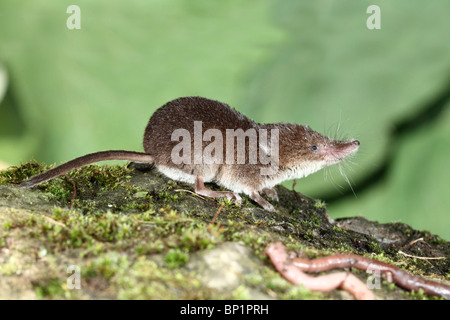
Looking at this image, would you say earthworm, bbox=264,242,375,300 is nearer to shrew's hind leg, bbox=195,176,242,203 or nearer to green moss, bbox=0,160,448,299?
green moss, bbox=0,160,448,299

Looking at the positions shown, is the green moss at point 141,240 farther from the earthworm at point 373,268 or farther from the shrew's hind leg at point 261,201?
the shrew's hind leg at point 261,201

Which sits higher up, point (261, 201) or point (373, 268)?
point (261, 201)

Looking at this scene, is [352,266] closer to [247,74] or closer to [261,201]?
[261,201]

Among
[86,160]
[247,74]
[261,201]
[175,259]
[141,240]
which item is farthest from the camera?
[247,74]

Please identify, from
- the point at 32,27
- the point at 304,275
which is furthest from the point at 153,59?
the point at 304,275

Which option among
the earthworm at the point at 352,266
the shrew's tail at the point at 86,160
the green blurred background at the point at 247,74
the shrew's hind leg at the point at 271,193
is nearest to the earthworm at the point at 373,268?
the earthworm at the point at 352,266

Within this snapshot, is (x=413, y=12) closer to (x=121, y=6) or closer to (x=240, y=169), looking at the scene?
(x=240, y=169)

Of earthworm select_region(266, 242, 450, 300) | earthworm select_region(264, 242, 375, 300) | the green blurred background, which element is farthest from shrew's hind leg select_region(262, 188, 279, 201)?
earthworm select_region(264, 242, 375, 300)

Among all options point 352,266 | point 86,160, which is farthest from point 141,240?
point 86,160
